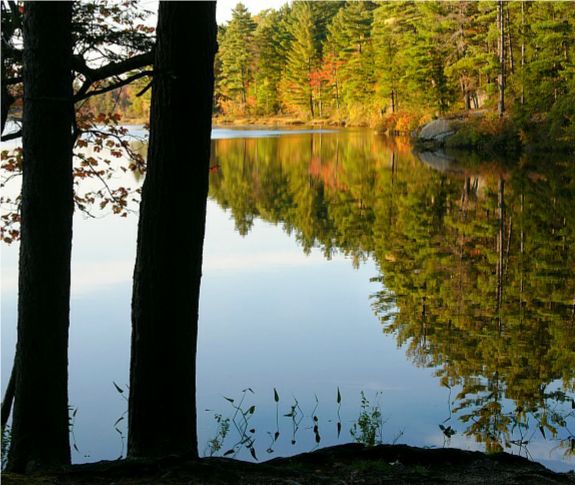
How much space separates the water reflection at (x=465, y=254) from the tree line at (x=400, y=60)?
3504 millimetres

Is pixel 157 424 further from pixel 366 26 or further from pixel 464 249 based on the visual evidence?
pixel 366 26

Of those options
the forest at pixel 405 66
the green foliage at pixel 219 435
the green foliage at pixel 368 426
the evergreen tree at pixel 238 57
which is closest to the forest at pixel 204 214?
the forest at pixel 405 66

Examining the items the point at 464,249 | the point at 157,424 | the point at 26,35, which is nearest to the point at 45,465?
the point at 157,424

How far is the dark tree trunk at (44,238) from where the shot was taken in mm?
4180

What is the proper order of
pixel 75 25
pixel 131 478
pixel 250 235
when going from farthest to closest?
1. pixel 250 235
2. pixel 75 25
3. pixel 131 478

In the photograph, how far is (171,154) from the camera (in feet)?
13.3

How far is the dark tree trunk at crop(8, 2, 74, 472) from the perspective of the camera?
4.18m

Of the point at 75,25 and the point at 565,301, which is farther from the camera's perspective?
the point at 565,301

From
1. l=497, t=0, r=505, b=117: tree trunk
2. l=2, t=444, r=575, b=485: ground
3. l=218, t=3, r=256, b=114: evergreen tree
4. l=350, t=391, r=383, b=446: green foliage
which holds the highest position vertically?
l=218, t=3, r=256, b=114: evergreen tree

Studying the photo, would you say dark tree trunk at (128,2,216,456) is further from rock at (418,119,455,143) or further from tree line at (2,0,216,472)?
rock at (418,119,455,143)

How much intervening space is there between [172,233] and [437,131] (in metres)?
32.8

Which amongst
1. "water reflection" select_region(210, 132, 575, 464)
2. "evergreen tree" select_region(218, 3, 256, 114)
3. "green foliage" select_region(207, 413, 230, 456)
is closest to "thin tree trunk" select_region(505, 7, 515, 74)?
"water reflection" select_region(210, 132, 575, 464)

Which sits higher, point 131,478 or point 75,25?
point 75,25

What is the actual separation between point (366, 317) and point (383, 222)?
742cm
